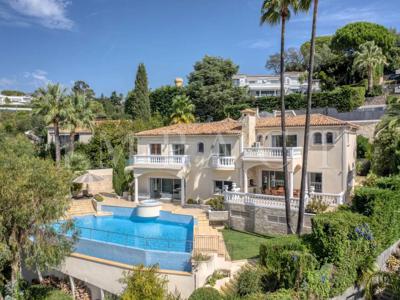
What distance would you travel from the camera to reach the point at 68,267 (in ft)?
66.2

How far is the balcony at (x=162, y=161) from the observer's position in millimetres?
32250

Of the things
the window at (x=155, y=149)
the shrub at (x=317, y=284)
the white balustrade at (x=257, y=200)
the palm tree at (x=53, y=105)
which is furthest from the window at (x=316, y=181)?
the palm tree at (x=53, y=105)

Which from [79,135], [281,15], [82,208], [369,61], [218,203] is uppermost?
[369,61]

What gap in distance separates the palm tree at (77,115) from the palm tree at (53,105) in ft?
2.94

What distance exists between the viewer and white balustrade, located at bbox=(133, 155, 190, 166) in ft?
106

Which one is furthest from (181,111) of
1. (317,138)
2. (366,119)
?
(366,119)

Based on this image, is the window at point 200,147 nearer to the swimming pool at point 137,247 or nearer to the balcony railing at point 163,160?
the balcony railing at point 163,160

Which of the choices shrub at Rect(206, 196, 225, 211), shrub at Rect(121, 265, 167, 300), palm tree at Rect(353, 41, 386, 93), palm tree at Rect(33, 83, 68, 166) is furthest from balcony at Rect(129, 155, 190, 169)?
palm tree at Rect(353, 41, 386, 93)

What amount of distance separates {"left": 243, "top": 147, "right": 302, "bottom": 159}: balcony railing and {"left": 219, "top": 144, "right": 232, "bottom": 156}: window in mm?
2183

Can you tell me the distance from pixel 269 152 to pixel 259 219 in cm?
559

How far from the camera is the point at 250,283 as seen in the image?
46.9 ft

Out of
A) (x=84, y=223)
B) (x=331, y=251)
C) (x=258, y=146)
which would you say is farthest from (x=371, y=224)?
(x=84, y=223)

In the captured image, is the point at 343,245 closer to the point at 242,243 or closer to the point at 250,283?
the point at 250,283

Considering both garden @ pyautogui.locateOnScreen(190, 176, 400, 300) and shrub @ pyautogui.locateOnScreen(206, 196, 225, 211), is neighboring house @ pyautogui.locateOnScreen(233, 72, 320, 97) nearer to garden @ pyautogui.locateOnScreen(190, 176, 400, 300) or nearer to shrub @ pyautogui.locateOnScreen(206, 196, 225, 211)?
shrub @ pyautogui.locateOnScreen(206, 196, 225, 211)
